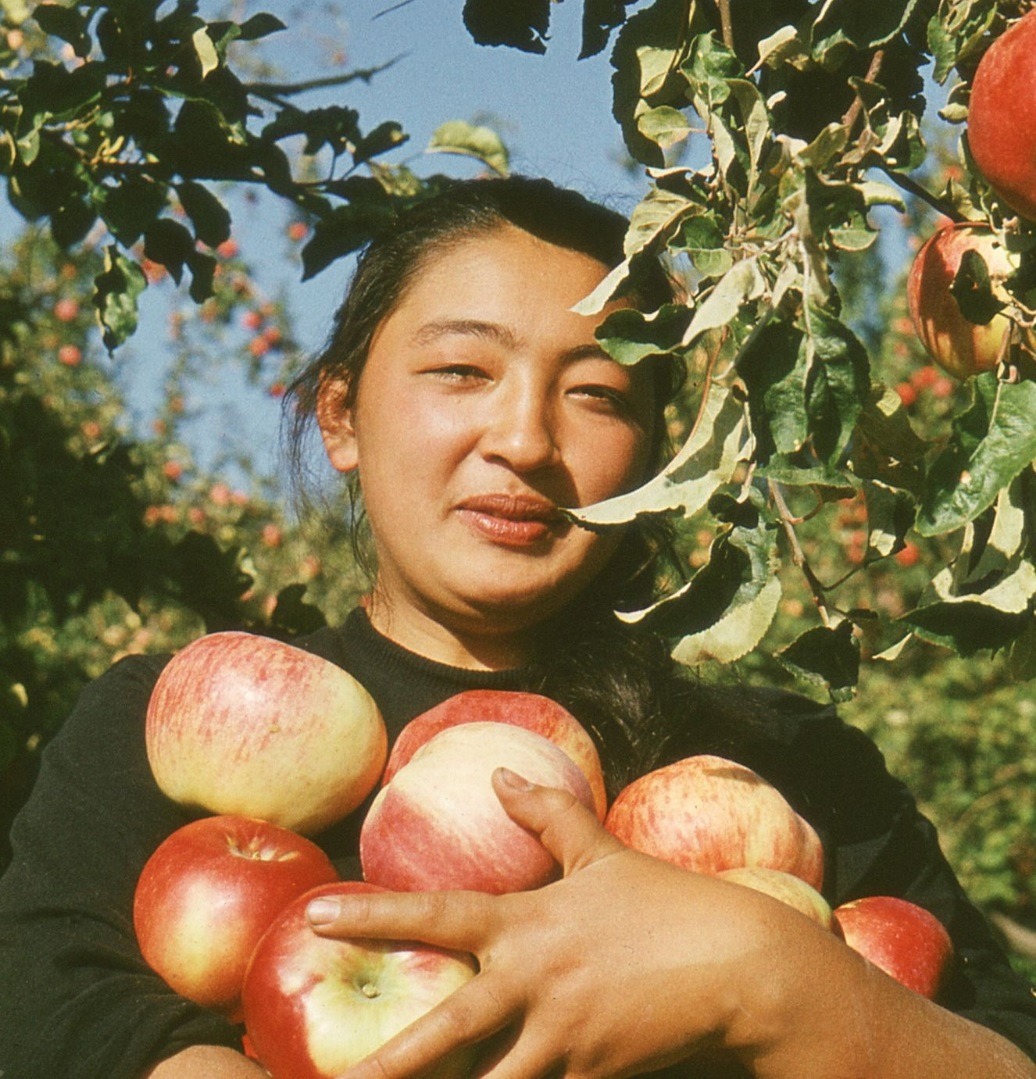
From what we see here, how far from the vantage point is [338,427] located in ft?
6.12

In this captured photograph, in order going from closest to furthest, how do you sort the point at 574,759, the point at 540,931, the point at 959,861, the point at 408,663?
the point at 540,931, the point at 574,759, the point at 408,663, the point at 959,861

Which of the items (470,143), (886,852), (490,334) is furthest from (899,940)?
(470,143)

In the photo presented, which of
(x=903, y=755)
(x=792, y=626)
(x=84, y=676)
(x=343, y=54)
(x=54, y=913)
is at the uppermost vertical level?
(x=343, y=54)

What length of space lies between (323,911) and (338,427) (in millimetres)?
998

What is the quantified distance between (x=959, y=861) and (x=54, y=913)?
3.77 meters

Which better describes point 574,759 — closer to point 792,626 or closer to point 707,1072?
point 707,1072

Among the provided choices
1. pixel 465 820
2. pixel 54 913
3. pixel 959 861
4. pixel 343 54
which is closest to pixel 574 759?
pixel 465 820

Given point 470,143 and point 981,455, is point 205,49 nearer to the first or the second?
point 470,143

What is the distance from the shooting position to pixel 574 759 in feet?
4.20

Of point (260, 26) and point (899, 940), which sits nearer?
point (899, 940)

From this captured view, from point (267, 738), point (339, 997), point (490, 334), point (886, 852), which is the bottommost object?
point (886, 852)

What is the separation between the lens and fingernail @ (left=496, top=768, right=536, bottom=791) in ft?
3.45

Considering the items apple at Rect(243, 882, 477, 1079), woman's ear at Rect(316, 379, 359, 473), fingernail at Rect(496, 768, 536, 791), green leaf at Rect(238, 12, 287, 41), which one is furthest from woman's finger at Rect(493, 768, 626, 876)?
green leaf at Rect(238, 12, 287, 41)

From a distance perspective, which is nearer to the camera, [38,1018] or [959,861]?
[38,1018]
